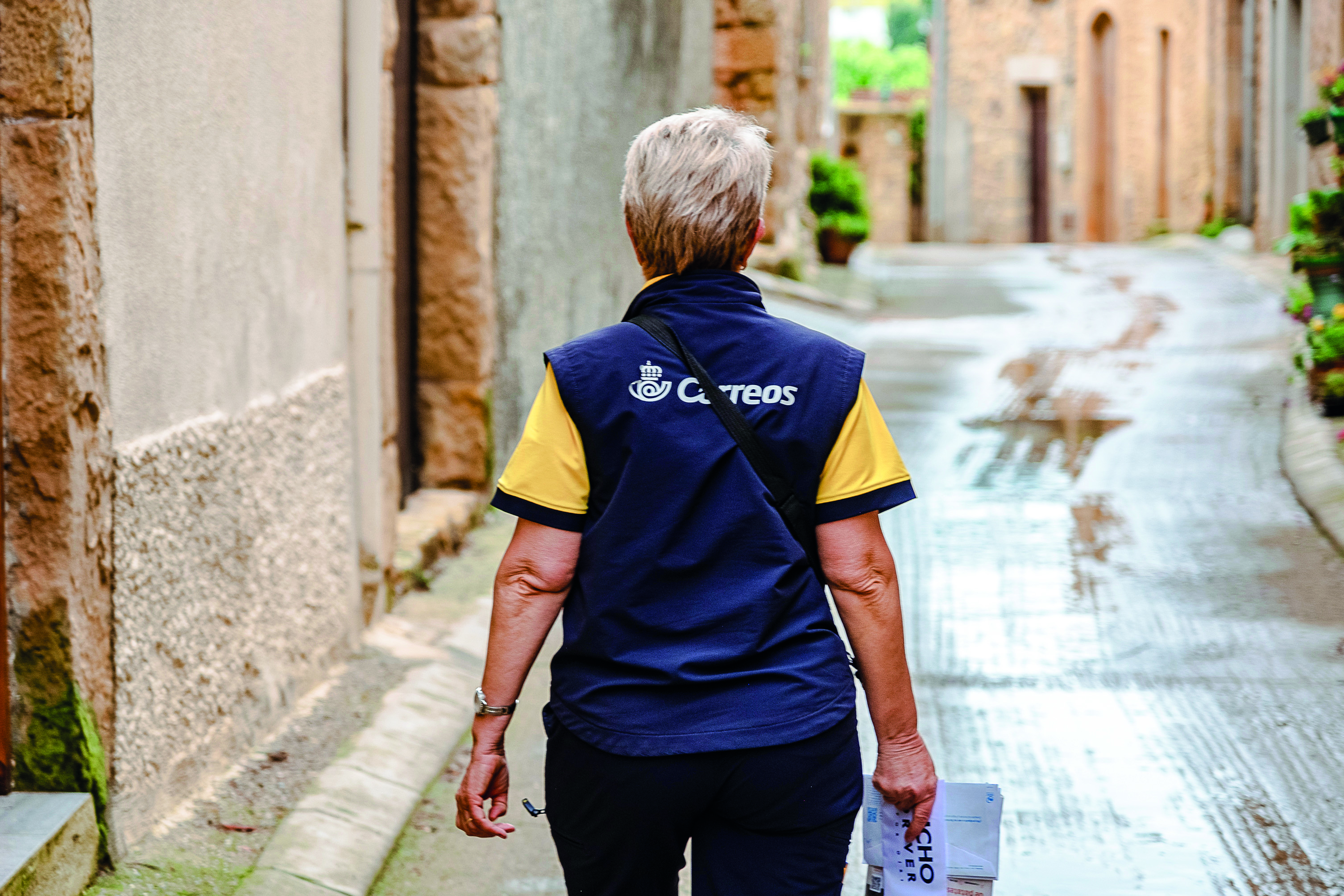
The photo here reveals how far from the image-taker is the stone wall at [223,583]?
296cm

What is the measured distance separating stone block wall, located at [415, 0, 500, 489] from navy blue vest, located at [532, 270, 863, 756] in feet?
13.8

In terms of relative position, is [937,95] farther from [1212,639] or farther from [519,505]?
[519,505]

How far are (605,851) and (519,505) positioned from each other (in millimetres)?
456

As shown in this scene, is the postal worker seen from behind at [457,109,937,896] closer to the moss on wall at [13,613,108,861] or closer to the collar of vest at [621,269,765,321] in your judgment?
the collar of vest at [621,269,765,321]

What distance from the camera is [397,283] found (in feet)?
19.3

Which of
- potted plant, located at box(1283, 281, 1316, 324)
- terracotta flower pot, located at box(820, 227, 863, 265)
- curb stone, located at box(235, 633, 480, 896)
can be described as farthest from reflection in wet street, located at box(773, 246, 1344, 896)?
terracotta flower pot, located at box(820, 227, 863, 265)

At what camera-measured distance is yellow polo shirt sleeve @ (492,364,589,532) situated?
6.32 feet

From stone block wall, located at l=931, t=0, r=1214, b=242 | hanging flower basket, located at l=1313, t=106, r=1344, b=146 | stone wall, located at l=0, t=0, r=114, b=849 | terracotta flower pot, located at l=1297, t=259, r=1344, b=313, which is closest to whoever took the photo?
stone wall, located at l=0, t=0, r=114, b=849

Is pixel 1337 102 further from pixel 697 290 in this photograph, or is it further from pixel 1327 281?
pixel 697 290

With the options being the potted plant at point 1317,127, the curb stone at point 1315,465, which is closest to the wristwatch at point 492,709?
the curb stone at point 1315,465

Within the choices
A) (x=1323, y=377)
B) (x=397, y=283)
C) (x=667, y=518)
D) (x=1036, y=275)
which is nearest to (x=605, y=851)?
(x=667, y=518)

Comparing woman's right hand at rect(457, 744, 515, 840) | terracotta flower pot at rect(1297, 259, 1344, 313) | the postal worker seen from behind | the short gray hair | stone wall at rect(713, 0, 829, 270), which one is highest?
stone wall at rect(713, 0, 829, 270)

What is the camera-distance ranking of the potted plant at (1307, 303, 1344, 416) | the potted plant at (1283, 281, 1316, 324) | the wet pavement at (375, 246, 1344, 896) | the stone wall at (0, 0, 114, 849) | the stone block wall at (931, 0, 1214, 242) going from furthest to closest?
the stone block wall at (931, 0, 1214, 242)
the potted plant at (1283, 281, 1316, 324)
the potted plant at (1307, 303, 1344, 416)
the wet pavement at (375, 246, 1344, 896)
the stone wall at (0, 0, 114, 849)

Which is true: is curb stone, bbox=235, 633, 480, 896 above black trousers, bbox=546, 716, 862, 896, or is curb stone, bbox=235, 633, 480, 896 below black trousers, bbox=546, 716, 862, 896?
below
